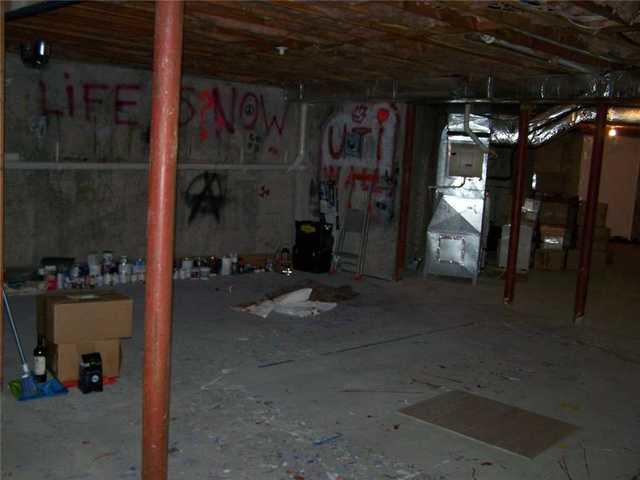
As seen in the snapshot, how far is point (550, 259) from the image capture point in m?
9.51

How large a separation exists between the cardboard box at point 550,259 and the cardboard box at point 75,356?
22.6ft

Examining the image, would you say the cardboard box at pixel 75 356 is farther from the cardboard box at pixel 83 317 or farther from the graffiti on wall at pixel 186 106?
the graffiti on wall at pixel 186 106

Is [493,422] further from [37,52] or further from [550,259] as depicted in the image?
[550,259]

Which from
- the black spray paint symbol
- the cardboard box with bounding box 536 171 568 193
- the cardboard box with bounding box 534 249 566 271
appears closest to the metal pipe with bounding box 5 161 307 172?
the black spray paint symbol

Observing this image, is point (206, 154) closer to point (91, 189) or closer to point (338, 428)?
point (91, 189)

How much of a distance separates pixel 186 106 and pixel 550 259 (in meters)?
5.41

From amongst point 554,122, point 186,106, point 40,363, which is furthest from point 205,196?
point 554,122

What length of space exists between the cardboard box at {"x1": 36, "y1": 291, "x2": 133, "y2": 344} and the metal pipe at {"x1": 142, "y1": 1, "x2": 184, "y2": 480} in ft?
5.18

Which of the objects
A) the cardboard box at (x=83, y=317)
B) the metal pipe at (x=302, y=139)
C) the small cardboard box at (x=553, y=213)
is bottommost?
the cardboard box at (x=83, y=317)

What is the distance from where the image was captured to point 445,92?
6.90 meters

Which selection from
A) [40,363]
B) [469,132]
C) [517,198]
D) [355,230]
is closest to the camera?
[40,363]

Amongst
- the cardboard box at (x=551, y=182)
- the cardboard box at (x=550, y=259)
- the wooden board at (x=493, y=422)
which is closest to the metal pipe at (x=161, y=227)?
the wooden board at (x=493, y=422)

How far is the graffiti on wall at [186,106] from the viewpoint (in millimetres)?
6723

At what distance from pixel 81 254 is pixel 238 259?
1.93 metres
